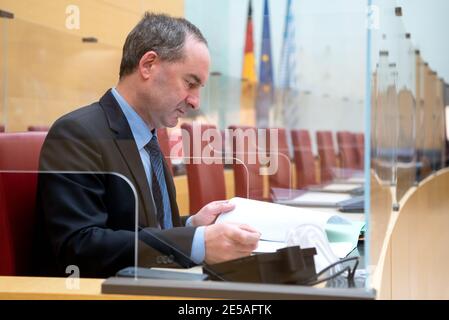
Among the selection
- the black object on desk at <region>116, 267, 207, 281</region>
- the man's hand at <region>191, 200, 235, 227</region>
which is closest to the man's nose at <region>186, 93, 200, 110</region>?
the man's hand at <region>191, 200, 235, 227</region>

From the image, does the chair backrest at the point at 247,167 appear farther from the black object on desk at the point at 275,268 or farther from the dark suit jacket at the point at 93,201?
the black object on desk at the point at 275,268

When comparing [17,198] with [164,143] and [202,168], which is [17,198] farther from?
[202,168]

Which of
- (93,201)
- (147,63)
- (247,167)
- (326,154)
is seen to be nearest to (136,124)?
(147,63)

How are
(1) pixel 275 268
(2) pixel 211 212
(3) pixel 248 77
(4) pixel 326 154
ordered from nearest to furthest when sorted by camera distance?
(1) pixel 275 268 < (2) pixel 211 212 < (4) pixel 326 154 < (3) pixel 248 77

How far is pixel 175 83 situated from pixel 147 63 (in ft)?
0.25

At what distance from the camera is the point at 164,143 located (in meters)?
1.60

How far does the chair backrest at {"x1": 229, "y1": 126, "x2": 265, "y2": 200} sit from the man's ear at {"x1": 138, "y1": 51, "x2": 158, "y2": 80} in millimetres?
338

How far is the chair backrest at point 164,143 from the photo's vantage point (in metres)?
1.56

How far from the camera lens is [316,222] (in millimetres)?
1209

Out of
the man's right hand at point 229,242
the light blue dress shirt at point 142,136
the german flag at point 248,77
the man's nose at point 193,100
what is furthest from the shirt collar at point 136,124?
the german flag at point 248,77

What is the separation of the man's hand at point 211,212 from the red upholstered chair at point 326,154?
106cm

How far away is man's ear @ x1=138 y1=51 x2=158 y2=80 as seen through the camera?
146 centimetres

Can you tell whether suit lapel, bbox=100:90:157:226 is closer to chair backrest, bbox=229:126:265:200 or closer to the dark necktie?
the dark necktie

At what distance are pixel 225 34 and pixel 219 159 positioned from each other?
1579mm
